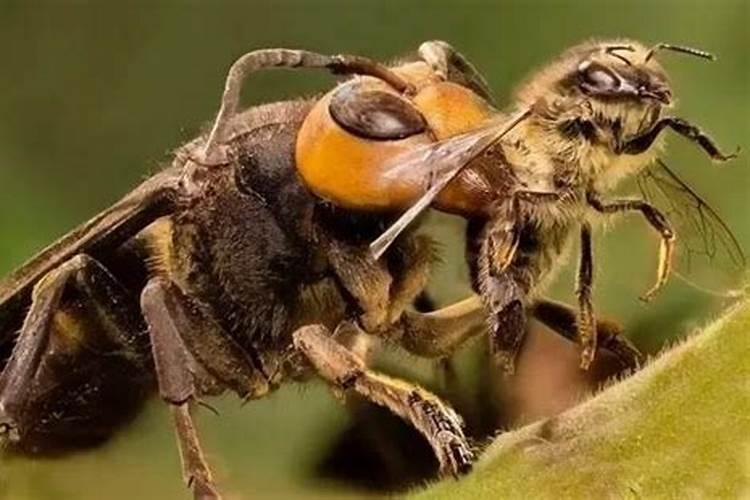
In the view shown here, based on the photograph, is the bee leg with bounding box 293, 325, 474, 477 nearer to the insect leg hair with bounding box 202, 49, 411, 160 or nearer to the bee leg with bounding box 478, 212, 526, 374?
the bee leg with bounding box 478, 212, 526, 374

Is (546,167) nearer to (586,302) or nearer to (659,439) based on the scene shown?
(586,302)

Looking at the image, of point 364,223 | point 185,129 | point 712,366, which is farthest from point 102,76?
point 712,366

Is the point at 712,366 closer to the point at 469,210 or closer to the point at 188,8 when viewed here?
the point at 469,210

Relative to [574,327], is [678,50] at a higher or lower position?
higher

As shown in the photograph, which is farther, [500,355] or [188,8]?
[188,8]

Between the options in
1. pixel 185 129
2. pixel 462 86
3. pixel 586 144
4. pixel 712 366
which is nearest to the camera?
pixel 712 366

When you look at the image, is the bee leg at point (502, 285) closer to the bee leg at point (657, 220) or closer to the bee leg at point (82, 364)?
the bee leg at point (657, 220)

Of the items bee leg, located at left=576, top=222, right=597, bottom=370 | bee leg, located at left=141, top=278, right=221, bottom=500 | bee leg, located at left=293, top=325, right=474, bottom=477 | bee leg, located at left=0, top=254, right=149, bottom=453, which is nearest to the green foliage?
bee leg, located at left=293, top=325, right=474, bottom=477

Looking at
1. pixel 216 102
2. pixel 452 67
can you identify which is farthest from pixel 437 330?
pixel 216 102
